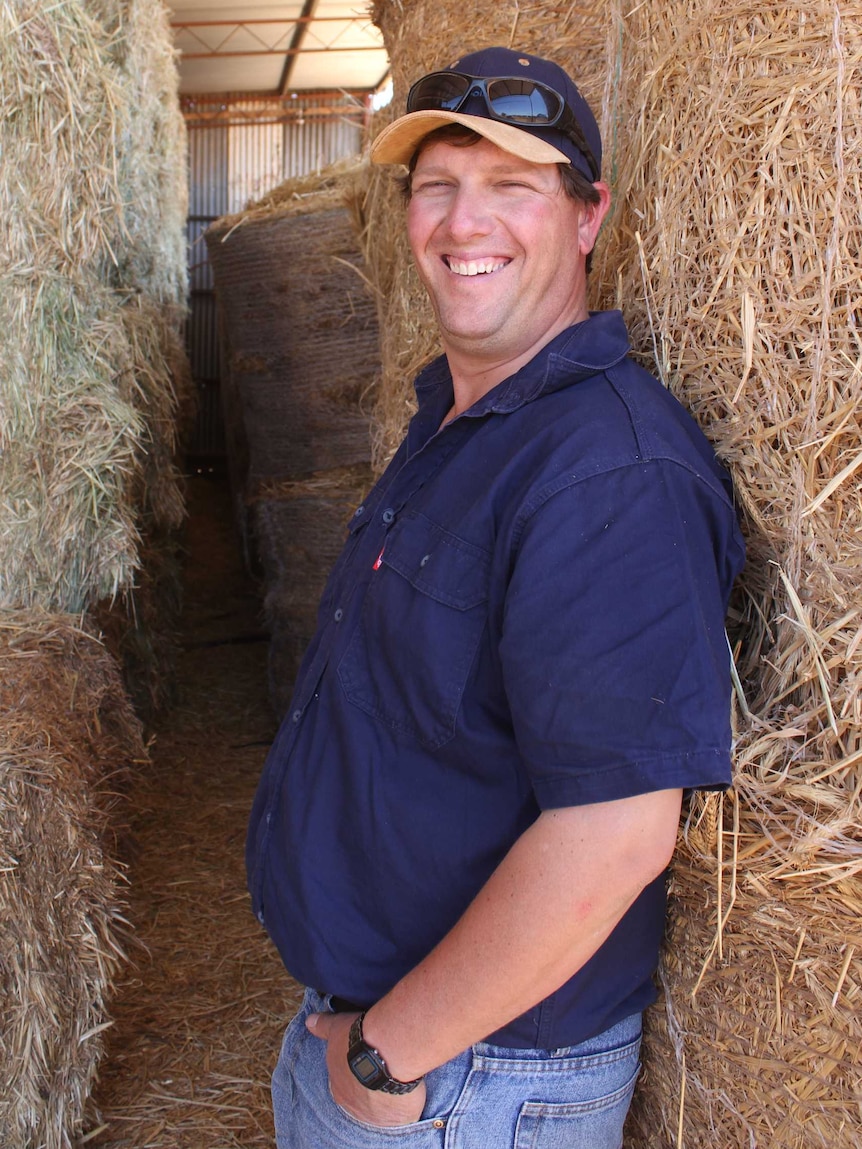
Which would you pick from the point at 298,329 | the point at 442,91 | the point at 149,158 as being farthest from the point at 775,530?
the point at 149,158

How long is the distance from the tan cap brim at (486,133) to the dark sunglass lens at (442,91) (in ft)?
0.05

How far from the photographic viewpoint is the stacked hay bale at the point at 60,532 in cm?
201

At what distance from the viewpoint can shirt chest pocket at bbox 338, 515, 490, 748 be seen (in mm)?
1175

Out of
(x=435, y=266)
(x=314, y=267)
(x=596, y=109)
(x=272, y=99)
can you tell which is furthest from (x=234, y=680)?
(x=272, y=99)

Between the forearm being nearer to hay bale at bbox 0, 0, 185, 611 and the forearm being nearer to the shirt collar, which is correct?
the shirt collar

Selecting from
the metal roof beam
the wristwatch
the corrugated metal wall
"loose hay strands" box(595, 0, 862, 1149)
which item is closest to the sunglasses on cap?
"loose hay strands" box(595, 0, 862, 1149)

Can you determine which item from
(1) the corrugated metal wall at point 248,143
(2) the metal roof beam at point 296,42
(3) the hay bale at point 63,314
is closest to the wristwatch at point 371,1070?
(3) the hay bale at point 63,314

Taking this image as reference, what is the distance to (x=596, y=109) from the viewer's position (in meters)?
2.05

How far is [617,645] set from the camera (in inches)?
Answer: 39.9

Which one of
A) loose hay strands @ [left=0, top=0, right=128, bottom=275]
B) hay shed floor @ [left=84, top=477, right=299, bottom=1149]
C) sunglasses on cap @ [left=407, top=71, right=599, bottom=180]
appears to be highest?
sunglasses on cap @ [left=407, top=71, right=599, bottom=180]

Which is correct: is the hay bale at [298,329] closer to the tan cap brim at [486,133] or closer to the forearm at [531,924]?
the tan cap brim at [486,133]

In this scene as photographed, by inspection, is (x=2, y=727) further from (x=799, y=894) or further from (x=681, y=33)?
(x=681, y=33)

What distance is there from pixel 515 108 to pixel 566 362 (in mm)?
334

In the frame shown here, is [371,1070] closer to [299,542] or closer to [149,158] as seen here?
[299,542]
